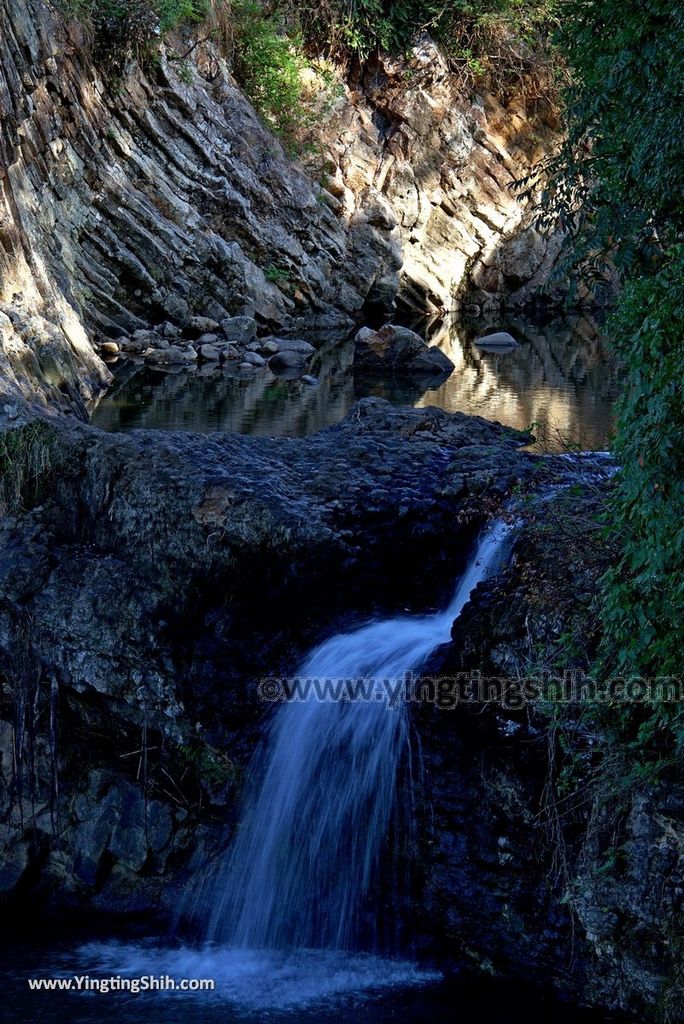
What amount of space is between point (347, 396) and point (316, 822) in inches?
534

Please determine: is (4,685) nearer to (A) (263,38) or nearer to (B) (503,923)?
(B) (503,923)

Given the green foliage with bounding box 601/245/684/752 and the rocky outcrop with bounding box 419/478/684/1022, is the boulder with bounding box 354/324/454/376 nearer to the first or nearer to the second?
the rocky outcrop with bounding box 419/478/684/1022

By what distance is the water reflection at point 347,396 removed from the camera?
637 inches

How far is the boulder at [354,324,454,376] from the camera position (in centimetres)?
2272

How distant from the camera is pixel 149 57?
25344mm

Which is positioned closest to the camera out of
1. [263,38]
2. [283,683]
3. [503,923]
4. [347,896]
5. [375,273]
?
[503,923]

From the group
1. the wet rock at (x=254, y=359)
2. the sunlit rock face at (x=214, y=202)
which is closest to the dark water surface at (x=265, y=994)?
the sunlit rock face at (x=214, y=202)

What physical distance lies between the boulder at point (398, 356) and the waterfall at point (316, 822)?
1640 cm

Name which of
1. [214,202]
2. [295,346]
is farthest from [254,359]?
[214,202]

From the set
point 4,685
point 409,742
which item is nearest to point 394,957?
point 409,742

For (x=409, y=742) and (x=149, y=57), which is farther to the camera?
(x=149, y=57)

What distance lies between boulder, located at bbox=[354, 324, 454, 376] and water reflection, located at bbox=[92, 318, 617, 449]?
1.40 feet

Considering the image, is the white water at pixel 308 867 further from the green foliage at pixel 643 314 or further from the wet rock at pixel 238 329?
the wet rock at pixel 238 329

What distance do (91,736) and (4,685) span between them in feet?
2.20
